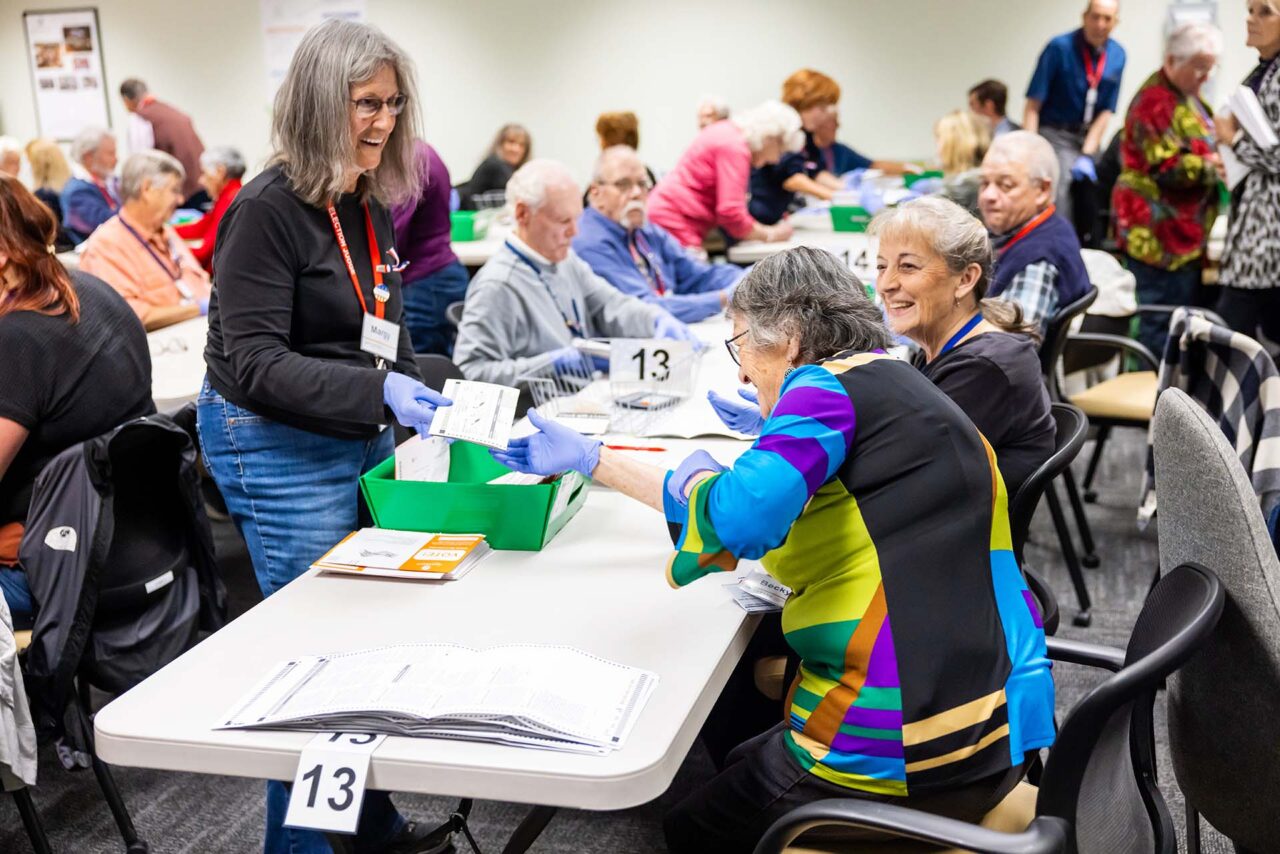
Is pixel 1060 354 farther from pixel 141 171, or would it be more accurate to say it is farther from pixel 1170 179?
pixel 141 171

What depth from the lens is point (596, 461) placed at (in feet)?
5.57

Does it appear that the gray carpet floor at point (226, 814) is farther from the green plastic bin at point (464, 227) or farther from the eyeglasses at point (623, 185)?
the green plastic bin at point (464, 227)

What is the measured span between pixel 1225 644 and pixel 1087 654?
0.22m

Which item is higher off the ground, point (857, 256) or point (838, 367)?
point (838, 367)

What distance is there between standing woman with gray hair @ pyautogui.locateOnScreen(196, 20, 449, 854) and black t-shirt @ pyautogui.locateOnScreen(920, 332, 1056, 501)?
0.94 metres

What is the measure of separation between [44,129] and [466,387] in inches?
433

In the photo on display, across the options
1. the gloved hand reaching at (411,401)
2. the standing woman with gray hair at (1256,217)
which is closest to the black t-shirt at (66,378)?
the gloved hand reaching at (411,401)

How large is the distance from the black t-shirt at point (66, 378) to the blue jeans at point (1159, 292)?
13.3 ft

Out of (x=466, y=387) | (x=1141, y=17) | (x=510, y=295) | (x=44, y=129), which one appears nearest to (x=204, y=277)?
(x=510, y=295)

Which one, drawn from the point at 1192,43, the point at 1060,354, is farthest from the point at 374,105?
the point at 1192,43

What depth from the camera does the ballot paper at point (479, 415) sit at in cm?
169

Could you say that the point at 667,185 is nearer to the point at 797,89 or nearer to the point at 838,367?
the point at 797,89

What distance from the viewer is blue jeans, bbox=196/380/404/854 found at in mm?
2021

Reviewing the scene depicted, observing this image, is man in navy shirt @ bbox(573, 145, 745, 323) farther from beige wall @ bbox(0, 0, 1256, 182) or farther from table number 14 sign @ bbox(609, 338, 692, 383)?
beige wall @ bbox(0, 0, 1256, 182)
